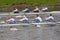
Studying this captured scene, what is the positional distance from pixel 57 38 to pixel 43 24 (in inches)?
52.4

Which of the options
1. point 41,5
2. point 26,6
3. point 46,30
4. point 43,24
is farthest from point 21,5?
point 46,30

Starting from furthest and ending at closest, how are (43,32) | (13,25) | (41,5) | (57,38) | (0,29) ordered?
(41,5) → (13,25) → (0,29) → (43,32) → (57,38)

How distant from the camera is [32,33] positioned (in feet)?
13.7

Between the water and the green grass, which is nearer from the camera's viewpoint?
the water

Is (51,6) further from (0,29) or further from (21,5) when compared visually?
(0,29)

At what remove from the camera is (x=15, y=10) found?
6941 millimetres

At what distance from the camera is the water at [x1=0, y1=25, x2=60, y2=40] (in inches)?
151

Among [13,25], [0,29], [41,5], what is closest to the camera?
[0,29]

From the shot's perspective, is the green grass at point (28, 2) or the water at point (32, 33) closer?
the water at point (32, 33)

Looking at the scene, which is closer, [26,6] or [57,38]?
[57,38]

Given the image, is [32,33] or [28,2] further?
[28,2]

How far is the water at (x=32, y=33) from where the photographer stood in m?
3.84

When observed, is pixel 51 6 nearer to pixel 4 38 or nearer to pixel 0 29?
pixel 0 29

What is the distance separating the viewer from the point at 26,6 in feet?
24.0
